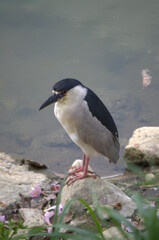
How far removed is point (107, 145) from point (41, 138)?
3773 mm

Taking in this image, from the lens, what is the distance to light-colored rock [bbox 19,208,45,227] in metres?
2.74

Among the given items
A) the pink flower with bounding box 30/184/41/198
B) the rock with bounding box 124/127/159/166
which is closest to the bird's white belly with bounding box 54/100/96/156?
the pink flower with bounding box 30/184/41/198

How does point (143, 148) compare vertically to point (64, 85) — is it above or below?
below

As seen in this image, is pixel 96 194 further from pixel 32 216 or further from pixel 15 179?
pixel 15 179

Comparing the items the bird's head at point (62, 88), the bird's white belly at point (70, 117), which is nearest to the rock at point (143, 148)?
the bird's white belly at point (70, 117)

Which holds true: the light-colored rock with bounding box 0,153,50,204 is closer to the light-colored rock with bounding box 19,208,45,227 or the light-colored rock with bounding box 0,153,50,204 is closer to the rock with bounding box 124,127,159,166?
the light-colored rock with bounding box 19,208,45,227

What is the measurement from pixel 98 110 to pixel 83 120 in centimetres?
22

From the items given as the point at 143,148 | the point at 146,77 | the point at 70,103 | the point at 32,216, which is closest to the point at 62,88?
the point at 70,103

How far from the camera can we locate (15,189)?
3371 mm

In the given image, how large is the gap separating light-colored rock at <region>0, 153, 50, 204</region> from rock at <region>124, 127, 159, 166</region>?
1728 mm

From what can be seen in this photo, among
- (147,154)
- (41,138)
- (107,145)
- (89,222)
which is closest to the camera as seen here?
(89,222)

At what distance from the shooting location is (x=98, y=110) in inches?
134

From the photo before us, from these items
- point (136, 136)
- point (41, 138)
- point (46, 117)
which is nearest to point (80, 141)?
point (136, 136)

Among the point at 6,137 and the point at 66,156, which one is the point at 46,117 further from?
the point at 66,156
